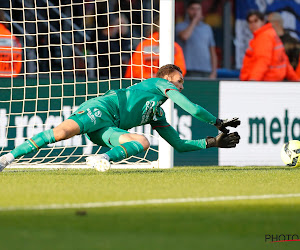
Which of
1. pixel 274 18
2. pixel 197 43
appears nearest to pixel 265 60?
pixel 197 43

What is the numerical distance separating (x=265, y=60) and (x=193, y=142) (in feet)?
12.9

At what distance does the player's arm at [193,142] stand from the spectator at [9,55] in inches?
96.3

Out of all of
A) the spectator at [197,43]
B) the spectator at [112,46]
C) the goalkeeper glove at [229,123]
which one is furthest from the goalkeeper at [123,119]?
the spectator at [197,43]

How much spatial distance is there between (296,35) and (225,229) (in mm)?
10951

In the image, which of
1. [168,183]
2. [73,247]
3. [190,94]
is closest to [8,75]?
[190,94]

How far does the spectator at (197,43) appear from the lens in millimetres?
11570

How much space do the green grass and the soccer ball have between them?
1.96m

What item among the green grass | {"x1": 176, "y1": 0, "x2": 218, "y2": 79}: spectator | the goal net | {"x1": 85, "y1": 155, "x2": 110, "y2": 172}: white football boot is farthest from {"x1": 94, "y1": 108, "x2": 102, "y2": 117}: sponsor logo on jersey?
{"x1": 176, "y1": 0, "x2": 218, "y2": 79}: spectator

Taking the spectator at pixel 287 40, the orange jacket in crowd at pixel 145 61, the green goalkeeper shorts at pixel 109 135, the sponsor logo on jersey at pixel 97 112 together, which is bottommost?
the green goalkeeper shorts at pixel 109 135

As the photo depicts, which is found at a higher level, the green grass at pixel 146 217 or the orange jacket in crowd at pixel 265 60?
the orange jacket in crowd at pixel 265 60

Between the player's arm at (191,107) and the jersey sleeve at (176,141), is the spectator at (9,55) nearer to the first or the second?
the jersey sleeve at (176,141)

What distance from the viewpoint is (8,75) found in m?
8.99

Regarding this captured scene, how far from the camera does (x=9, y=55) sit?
919 centimetres

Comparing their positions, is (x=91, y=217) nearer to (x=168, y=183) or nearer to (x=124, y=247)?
(x=124, y=247)
